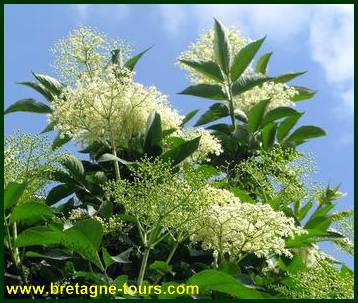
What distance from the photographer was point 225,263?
3557 millimetres

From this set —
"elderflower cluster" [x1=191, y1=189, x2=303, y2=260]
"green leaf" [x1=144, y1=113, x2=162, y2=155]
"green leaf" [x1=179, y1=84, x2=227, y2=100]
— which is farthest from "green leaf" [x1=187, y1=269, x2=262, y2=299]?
"green leaf" [x1=179, y1=84, x2=227, y2=100]

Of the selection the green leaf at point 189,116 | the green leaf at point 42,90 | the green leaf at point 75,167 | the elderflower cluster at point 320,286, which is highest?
the green leaf at point 42,90

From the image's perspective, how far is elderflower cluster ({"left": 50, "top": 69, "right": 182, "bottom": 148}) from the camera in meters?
4.20

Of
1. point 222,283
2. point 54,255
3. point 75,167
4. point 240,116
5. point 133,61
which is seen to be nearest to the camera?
point 222,283

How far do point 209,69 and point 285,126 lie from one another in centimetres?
60

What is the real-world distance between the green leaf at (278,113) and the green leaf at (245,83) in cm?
24

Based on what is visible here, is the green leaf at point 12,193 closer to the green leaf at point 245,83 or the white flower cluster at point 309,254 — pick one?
the white flower cluster at point 309,254

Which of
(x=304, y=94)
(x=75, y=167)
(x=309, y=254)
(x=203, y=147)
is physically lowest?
(x=309, y=254)

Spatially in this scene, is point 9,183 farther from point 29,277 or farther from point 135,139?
point 135,139

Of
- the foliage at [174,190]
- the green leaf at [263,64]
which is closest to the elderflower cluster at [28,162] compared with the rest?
the foliage at [174,190]

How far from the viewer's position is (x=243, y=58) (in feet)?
16.2

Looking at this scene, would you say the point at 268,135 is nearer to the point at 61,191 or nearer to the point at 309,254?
the point at 309,254

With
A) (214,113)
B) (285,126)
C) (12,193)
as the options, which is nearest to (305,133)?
(285,126)

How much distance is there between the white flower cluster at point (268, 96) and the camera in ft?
16.5
